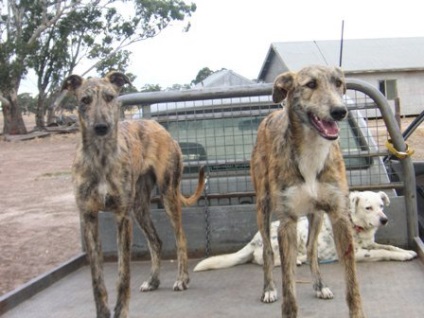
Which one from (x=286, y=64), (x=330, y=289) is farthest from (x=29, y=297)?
(x=286, y=64)

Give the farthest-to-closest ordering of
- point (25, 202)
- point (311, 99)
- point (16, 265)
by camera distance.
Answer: point (25, 202) < point (16, 265) < point (311, 99)

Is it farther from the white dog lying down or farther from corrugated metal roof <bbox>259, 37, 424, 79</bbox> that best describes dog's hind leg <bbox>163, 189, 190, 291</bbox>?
corrugated metal roof <bbox>259, 37, 424, 79</bbox>

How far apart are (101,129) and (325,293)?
1.74 metres

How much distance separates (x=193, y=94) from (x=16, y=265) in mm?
3916

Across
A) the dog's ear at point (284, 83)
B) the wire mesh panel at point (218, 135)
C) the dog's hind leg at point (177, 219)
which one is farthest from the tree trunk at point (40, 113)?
the dog's ear at point (284, 83)

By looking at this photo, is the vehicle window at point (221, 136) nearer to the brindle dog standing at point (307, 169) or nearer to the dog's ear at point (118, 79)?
the dog's ear at point (118, 79)

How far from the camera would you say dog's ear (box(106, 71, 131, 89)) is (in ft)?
14.0

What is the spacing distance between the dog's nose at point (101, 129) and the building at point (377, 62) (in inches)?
1198

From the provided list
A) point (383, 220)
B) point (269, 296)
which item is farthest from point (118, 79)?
point (383, 220)

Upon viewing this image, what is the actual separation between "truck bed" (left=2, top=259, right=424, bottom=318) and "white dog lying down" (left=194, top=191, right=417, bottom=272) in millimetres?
59

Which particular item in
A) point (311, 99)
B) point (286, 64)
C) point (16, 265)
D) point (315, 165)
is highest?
point (286, 64)

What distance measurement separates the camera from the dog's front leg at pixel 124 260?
3738 mm

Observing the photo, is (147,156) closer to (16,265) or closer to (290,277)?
(290,277)

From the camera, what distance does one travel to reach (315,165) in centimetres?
359
